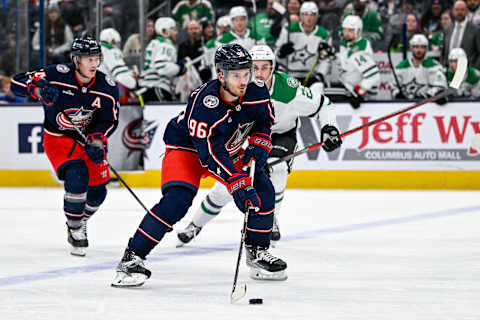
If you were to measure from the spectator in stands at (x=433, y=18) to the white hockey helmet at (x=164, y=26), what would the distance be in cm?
294

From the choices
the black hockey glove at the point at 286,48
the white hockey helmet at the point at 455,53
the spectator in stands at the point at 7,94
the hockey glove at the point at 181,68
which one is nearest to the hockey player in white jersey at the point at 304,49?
the black hockey glove at the point at 286,48

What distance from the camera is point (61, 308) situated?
11.5ft

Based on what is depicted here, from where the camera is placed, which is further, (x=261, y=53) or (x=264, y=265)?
(x=261, y=53)

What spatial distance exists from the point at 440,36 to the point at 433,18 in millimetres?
338

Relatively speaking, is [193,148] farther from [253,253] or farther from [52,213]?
[52,213]

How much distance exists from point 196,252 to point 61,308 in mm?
1779

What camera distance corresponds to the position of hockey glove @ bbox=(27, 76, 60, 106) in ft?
16.3

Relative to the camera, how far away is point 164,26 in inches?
396

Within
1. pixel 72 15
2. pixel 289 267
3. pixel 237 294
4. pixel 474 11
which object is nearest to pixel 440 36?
pixel 474 11

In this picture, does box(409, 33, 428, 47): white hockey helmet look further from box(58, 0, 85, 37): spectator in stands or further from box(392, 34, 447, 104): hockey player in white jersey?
box(58, 0, 85, 37): spectator in stands

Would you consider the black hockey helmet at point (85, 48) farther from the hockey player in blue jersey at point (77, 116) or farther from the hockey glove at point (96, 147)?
the hockey glove at point (96, 147)

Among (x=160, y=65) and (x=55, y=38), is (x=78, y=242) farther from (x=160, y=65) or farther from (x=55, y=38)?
(x=55, y=38)

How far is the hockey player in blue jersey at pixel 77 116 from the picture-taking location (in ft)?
16.5

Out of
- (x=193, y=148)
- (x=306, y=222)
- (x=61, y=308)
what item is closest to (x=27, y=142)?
(x=306, y=222)
